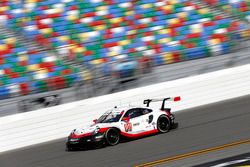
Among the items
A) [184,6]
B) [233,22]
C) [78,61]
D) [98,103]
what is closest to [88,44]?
[78,61]

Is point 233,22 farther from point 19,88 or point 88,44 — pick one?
point 19,88

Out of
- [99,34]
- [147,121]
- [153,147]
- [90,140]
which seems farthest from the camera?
[99,34]

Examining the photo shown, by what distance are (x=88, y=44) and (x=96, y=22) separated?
1.29 meters

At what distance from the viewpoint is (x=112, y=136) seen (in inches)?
594

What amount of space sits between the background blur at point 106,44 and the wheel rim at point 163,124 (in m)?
3.72

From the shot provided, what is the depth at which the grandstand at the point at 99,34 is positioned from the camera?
1933 centimetres

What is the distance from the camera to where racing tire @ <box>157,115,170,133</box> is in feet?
52.6

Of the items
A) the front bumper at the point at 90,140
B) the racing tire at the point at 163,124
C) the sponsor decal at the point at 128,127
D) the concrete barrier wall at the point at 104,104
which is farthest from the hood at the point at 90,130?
the concrete barrier wall at the point at 104,104

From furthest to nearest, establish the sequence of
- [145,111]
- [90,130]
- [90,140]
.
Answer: [145,111]
[90,130]
[90,140]

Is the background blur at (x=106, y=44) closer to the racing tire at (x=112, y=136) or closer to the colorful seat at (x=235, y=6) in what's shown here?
the colorful seat at (x=235, y=6)

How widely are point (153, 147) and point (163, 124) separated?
84.2 inches

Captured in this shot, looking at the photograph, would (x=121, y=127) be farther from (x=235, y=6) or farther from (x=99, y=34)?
(x=235, y=6)

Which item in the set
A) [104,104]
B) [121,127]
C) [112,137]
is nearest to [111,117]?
[121,127]

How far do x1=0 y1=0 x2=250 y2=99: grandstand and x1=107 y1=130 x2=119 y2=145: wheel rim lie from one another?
4088 millimetres
